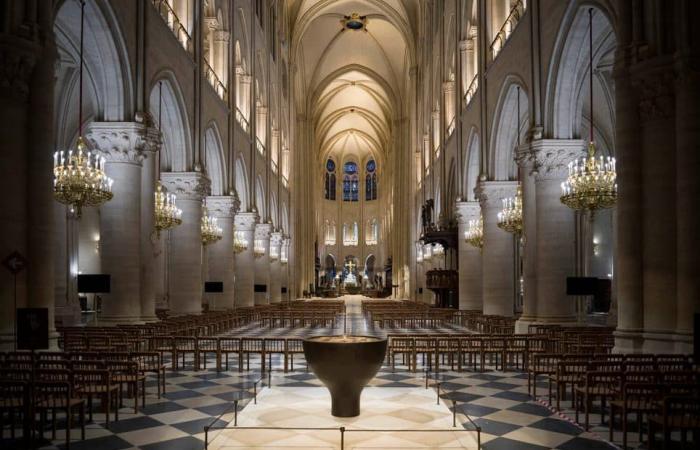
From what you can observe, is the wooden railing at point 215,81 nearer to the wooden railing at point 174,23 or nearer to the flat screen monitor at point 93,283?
the wooden railing at point 174,23

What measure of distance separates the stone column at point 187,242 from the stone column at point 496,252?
1029 cm

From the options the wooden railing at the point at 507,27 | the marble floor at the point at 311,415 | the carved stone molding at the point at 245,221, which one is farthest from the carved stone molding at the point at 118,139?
the carved stone molding at the point at 245,221

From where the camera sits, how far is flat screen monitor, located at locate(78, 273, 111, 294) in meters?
14.4

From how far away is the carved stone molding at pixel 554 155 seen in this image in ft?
55.9

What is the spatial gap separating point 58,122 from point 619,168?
22151 millimetres

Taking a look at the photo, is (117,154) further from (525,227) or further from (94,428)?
(525,227)

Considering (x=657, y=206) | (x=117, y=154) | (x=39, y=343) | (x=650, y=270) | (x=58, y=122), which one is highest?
(x=58, y=122)

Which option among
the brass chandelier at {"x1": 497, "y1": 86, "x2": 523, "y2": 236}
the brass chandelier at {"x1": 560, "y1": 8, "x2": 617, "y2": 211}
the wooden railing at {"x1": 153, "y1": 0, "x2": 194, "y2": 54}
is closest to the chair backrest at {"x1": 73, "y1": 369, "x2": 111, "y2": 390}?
the brass chandelier at {"x1": 560, "y1": 8, "x2": 617, "y2": 211}

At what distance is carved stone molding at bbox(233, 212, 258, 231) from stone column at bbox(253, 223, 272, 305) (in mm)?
4468

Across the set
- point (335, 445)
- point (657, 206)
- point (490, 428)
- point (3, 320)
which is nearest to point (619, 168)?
point (657, 206)

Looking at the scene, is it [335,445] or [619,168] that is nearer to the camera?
[335,445]

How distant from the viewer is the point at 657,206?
1092cm

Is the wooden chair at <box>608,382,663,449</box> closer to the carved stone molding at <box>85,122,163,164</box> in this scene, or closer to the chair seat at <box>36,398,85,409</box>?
the chair seat at <box>36,398,85,409</box>

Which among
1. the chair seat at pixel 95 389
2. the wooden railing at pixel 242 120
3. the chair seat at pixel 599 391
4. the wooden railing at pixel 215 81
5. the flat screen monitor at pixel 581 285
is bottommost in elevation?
the chair seat at pixel 599 391
